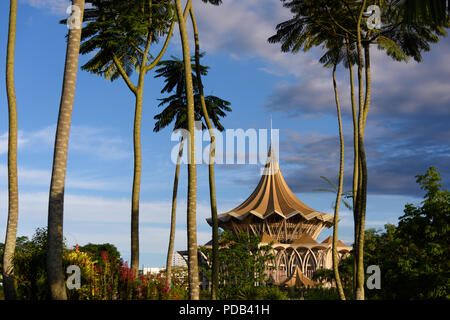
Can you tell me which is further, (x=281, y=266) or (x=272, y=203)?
(x=272, y=203)

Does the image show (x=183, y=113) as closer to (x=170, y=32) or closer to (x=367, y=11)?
(x=170, y=32)

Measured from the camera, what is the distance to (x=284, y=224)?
73.9 meters

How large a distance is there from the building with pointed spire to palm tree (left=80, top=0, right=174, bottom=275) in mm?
42814

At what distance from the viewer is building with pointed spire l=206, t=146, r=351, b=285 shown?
224 feet

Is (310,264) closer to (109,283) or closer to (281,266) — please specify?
(281,266)

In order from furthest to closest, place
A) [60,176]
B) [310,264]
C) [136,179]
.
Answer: [310,264] < [136,179] < [60,176]

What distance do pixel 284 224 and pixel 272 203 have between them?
12.3 feet

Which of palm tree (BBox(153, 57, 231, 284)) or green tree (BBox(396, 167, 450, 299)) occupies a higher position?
palm tree (BBox(153, 57, 231, 284))

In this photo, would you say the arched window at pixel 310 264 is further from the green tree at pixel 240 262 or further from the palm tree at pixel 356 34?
the palm tree at pixel 356 34

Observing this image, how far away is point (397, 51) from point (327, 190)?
8.44 meters

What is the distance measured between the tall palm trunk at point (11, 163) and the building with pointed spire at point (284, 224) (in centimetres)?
4780

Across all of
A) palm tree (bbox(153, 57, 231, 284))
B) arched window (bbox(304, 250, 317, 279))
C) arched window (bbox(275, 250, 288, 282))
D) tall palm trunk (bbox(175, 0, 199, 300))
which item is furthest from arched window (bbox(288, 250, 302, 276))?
tall palm trunk (bbox(175, 0, 199, 300))

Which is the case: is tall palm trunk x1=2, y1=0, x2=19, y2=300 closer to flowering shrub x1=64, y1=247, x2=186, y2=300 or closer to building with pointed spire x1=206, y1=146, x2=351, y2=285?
flowering shrub x1=64, y1=247, x2=186, y2=300

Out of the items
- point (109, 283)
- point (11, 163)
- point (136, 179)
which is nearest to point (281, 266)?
point (136, 179)
